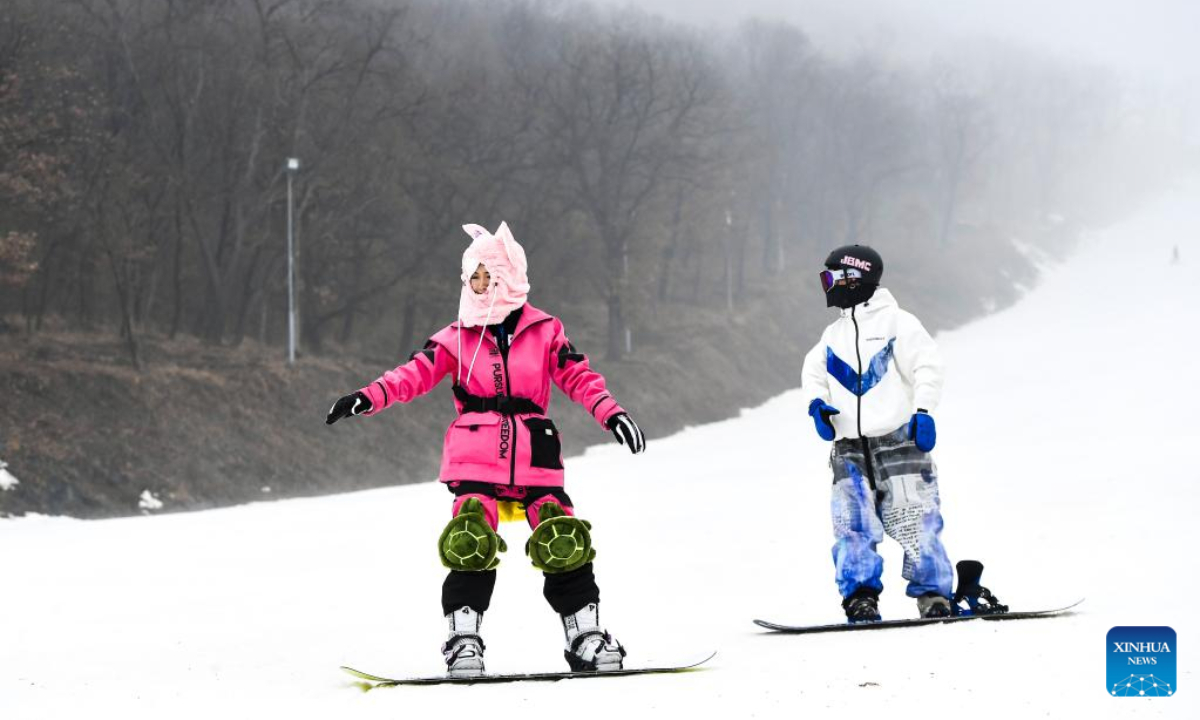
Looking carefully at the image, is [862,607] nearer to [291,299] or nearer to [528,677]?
[528,677]

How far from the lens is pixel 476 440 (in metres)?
6.31

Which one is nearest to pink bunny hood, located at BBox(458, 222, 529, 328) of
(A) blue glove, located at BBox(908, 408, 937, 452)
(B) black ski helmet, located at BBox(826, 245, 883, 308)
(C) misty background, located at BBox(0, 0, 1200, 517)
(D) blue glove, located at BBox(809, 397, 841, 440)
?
(D) blue glove, located at BBox(809, 397, 841, 440)

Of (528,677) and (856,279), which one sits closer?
(528,677)

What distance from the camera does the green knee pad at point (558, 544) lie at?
20.3 feet

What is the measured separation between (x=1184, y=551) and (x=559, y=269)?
112ft

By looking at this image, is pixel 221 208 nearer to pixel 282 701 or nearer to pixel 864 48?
pixel 282 701

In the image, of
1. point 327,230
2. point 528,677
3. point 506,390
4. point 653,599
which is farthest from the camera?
point 327,230

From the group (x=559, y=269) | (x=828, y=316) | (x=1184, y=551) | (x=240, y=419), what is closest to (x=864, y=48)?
(x=828, y=316)

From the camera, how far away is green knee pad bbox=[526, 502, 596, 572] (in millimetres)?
6180

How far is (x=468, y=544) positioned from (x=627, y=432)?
907 mm

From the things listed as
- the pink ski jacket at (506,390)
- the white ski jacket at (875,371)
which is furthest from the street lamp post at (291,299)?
the pink ski jacket at (506,390)

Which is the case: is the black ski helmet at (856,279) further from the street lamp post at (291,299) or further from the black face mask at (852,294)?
the street lamp post at (291,299)

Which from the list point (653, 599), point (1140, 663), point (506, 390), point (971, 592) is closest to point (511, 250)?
point (506, 390)

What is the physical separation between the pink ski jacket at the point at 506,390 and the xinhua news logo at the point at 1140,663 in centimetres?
239
